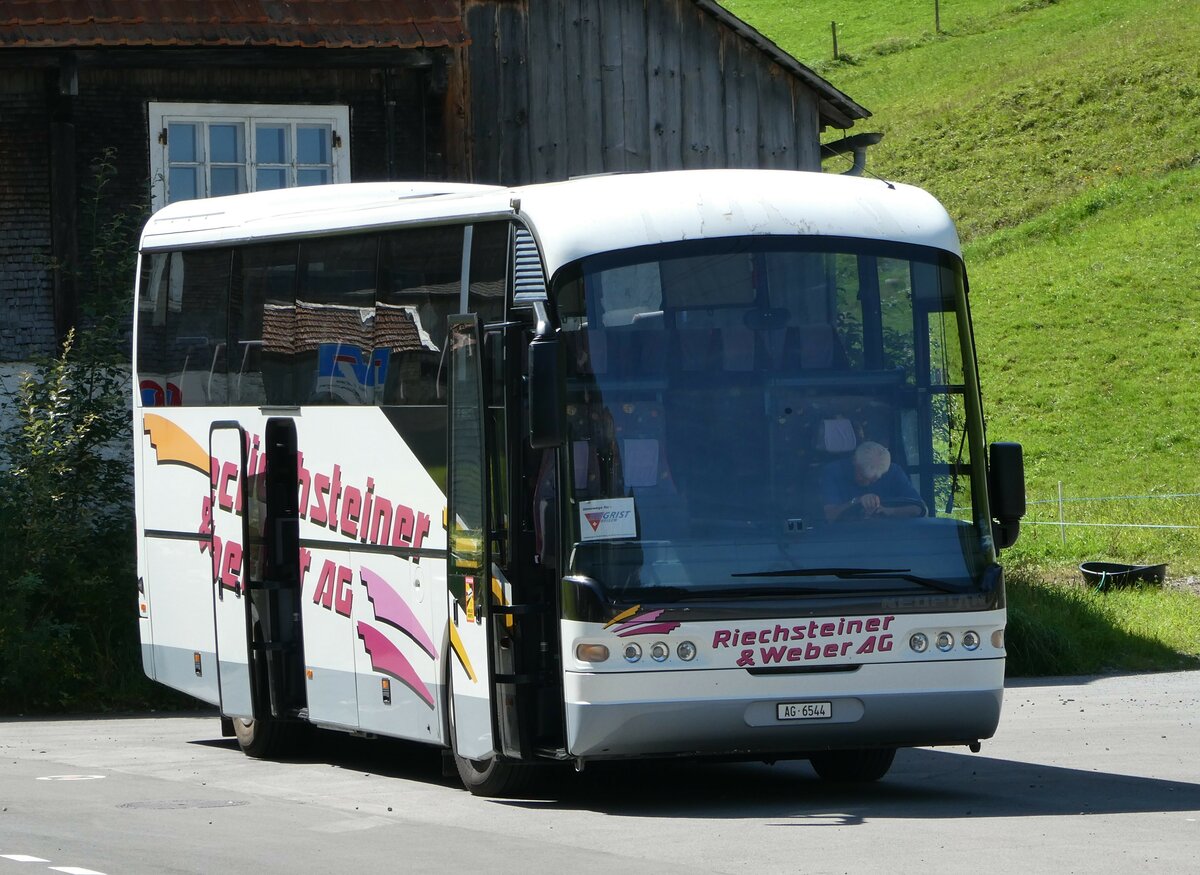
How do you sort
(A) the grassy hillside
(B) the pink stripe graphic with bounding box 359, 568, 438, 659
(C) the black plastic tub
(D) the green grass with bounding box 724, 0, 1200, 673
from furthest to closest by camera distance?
(A) the grassy hillside < (D) the green grass with bounding box 724, 0, 1200, 673 < (C) the black plastic tub < (B) the pink stripe graphic with bounding box 359, 568, 438, 659

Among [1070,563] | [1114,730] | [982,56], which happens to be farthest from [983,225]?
[1114,730]

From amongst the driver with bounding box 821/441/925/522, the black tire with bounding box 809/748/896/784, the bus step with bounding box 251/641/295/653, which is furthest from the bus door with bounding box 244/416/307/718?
the driver with bounding box 821/441/925/522

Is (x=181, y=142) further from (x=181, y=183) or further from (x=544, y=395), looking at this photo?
(x=544, y=395)

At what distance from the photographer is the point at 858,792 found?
12516 mm

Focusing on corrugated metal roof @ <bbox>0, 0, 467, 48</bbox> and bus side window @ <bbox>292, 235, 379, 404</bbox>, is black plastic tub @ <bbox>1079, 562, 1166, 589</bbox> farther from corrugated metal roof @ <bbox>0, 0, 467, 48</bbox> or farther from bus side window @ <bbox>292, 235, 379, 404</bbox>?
bus side window @ <bbox>292, 235, 379, 404</bbox>

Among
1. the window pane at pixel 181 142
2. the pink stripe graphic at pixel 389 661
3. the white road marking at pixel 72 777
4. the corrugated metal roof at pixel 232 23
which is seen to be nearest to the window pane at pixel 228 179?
the window pane at pixel 181 142

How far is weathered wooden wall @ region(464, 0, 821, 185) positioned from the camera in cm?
2323

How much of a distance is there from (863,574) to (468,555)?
2.18 m

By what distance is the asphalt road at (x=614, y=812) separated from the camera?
983cm

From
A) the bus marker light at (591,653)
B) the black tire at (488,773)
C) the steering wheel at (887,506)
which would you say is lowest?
the black tire at (488,773)

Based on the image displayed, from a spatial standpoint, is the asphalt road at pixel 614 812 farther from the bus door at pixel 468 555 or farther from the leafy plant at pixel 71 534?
the leafy plant at pixel 71 534

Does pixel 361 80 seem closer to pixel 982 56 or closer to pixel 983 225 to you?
pixel 983 225

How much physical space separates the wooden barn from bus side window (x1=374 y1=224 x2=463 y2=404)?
335 inches

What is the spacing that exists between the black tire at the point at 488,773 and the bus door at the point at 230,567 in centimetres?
265
